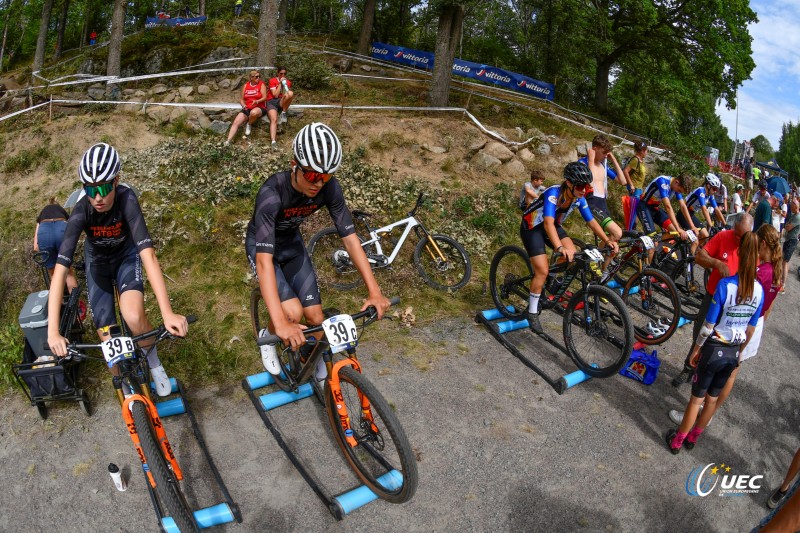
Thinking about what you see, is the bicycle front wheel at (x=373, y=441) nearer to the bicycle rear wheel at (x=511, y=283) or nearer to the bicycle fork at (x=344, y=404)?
the bicycle fork at (x=344, y=404)

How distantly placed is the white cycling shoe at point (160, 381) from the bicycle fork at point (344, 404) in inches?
84.6

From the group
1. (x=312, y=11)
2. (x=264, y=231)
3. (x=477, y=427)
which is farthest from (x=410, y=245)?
(x=312, y=11)

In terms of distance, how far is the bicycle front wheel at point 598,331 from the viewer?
18.0 ft

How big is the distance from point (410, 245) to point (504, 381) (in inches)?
145

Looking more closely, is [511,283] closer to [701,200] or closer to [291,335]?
[291,335]

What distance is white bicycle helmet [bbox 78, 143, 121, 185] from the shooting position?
381 centimetres

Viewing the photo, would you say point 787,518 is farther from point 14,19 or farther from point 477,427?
point 14,19

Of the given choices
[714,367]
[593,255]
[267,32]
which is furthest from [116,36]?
[714,367]

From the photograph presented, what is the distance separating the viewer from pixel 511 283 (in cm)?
725

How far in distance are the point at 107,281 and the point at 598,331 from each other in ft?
18.6

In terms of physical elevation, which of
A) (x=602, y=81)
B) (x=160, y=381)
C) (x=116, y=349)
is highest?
(x=602, y=81)

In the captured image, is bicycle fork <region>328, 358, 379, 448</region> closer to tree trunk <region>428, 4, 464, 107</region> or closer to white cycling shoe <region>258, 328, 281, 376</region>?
white cycling shoe <region>258, 328, 281, 376</region>

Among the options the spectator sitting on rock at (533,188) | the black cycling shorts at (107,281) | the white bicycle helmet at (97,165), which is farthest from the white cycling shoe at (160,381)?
the spectator sitting on rock at (533,188)

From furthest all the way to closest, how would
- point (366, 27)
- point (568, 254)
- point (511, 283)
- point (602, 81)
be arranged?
1. point (602, 81)
2. point (366, 27)
3. point (511, 283)
4. point (568, 254)
